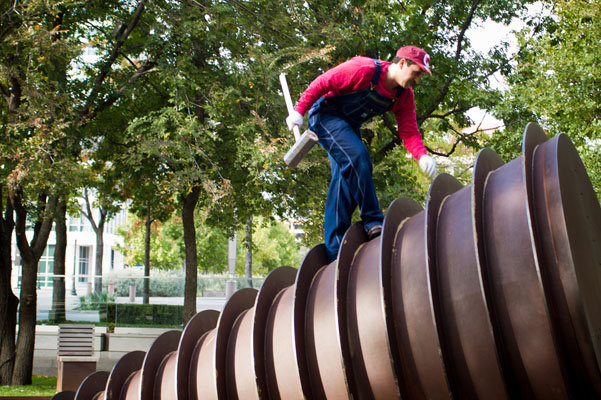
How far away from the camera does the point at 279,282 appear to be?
163 inches

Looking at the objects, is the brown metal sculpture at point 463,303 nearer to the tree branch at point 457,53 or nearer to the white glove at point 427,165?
the white glove at point 427,165

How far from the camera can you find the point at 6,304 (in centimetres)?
1515

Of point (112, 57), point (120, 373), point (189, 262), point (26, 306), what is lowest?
point (120, 373)

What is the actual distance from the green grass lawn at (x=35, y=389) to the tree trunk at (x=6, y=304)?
0.79 m

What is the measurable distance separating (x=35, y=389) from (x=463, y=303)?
13599mm

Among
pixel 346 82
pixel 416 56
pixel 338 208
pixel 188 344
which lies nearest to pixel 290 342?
pixel 188 344

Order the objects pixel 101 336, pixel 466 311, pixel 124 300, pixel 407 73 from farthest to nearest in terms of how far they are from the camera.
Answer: pixel 124 300 → pixel 101 336 → pixel 407 73 → pixel 466 311

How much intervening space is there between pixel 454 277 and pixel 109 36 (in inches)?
542

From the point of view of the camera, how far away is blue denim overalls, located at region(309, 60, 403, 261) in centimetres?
449

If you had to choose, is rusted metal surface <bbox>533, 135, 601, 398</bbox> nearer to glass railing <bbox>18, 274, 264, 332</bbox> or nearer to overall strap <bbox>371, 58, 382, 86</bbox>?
overall strap <bbox>371, 58, 382, 86</bbox>

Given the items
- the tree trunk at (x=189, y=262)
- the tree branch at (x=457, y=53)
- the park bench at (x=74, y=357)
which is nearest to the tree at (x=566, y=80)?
the tree branch at (x=457, y=53)

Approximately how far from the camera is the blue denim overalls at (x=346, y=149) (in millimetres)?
4492

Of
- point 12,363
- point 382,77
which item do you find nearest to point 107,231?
point 12,363

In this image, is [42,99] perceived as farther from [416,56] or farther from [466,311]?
[466,311]
